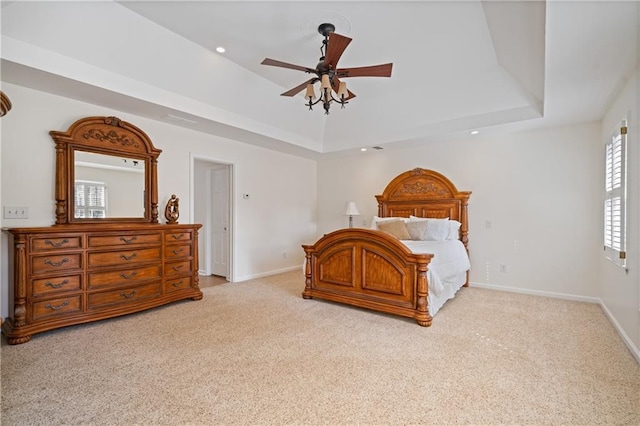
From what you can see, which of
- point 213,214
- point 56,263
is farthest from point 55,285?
point 213,214

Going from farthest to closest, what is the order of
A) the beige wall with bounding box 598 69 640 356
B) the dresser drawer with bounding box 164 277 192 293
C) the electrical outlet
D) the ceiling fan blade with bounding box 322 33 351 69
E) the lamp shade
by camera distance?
1. the lamp shade
2. the dresser drawer with bounding box 164 277 192 293
3. the electrical outlet
4. the beige wall with bounding box 598 69 640 356
5. the ceiling fan blade with bounding box 322 33 351 69

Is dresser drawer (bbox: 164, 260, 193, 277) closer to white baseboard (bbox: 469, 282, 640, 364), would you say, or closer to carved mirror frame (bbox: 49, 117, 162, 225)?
carved mirror frame (bbox: 49, 117, 162, 225)

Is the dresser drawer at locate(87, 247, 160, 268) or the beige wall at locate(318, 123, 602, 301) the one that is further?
the beige wall at locate(318, 123, 602, 301)

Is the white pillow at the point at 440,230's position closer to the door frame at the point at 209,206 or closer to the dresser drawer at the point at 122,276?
the door frame at the point at 209,206

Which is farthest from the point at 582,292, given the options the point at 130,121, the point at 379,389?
the point at 130,121

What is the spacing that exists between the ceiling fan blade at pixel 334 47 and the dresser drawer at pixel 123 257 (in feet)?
9.55

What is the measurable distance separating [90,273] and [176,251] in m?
0.94

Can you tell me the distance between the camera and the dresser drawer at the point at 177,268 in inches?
151

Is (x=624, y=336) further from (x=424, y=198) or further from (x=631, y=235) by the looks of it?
(x=424, y=198)

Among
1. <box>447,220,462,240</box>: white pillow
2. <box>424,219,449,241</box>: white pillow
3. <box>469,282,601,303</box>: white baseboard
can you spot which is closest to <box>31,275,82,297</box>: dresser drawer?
<box>424,219,449,241</box>: white pillow

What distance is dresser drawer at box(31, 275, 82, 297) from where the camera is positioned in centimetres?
287

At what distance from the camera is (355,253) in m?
3.75

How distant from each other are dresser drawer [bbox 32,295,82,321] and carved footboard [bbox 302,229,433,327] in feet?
8.22

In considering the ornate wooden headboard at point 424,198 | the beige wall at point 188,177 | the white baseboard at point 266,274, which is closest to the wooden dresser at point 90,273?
the beige wall at point 188,177
